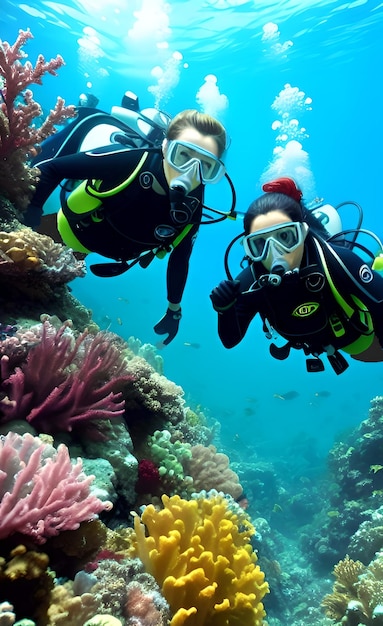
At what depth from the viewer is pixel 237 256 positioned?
271 ft

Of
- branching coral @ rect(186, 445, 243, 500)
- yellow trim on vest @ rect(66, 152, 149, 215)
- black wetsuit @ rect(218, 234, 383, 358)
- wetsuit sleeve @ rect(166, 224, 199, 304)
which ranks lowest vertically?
branching coral @ rect(186, 445, 243, 500)

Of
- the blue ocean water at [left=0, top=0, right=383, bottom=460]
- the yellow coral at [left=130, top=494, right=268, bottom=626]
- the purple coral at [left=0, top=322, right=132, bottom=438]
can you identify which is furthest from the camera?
the blue ocean water at [left=0, top=0, right=383, bottom=460]

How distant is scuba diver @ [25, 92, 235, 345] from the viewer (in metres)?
4.20

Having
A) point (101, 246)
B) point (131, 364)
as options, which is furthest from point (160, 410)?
point (101, 246)

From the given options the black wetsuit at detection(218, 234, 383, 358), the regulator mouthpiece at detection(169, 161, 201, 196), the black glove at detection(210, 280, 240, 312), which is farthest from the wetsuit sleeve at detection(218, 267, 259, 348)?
the regulator mouthpiece at detection(169, 161, 201, 196)

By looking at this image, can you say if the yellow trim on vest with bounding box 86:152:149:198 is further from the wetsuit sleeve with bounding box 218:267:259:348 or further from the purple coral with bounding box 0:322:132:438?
the purple coral with bounding box 0:322:132:438

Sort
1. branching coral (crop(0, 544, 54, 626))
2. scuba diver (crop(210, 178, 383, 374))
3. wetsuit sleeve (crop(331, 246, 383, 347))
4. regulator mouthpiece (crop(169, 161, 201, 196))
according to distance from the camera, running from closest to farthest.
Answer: branching coral (crop(0, 544, 54, 626)) < wetsuit sleeve (crop(331, 246, 383, 347)) < scuba diver (crop(210, 178, 383, 374)) < regulator mouthpiece (crop(169, 161, 201, 196))

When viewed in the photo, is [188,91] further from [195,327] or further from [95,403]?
[195,327]

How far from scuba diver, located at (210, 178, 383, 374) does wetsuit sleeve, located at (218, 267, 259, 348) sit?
0.01 m

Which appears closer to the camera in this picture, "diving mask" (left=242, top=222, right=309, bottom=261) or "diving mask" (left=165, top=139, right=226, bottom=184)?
"diving mask" (left=242, top=222, right=309, bottom=261)

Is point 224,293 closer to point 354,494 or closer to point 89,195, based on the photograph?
point 89,195

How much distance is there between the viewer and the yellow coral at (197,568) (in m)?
2.38

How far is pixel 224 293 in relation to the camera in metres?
3.83

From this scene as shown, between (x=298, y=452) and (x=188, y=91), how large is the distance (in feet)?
107
